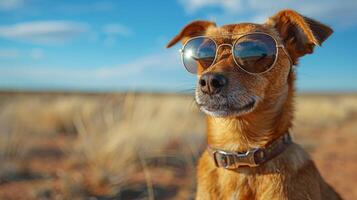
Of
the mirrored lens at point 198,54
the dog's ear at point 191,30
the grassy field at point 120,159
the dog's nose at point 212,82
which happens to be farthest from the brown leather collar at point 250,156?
the grassy field at point 120,159

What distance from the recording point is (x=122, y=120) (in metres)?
10.2

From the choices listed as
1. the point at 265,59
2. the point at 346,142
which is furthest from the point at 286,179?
the point at 346,142

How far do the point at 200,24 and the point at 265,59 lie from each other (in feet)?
4.01

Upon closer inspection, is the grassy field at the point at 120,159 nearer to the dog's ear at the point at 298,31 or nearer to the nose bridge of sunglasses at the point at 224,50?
the nose bridge of sunglasses at the point at 224,50

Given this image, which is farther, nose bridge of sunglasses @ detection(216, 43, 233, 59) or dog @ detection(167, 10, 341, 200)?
nose bridge of sunglasses @ detection(216, 43, 233, 59)

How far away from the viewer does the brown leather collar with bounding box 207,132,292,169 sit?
13.3 ft

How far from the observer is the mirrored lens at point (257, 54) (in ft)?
13.9

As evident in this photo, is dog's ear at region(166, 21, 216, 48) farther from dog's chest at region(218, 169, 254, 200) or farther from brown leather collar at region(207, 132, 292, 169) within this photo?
dog's chest at region(218, 169, 254, 200)

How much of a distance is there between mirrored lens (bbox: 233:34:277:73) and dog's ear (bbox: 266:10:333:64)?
0.33m

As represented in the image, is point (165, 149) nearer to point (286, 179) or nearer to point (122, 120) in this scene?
point (122, 120)

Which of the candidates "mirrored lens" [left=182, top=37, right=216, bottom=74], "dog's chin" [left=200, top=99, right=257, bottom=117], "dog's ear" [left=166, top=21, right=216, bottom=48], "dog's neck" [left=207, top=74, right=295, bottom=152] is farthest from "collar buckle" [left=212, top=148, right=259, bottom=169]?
"dog's ear" [left=166, top=21, right=216, bottom=48]

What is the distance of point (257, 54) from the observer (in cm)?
427

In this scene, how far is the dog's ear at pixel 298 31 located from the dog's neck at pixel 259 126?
42cm

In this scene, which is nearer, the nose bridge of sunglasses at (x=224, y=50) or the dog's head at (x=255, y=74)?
the dog's head at (x=255, y=74)
